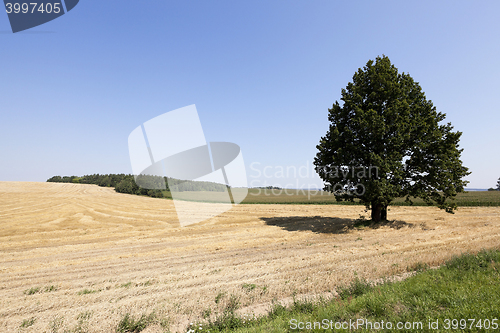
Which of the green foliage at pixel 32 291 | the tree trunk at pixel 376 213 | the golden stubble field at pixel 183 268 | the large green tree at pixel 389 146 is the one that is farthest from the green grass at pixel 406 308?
the tree trunk at pixel 376 213

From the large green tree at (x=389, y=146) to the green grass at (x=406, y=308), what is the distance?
1374 cm

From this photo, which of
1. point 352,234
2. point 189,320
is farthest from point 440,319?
point 352,234

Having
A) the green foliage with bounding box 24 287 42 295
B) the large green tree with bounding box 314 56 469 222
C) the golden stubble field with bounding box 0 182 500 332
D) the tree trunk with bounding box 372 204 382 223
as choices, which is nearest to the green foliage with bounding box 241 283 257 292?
the golden stubble field with bounding box 0 182 500 332

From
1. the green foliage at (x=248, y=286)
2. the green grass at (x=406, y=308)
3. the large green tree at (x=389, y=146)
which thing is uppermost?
the large green tree at (x=389, y=146)

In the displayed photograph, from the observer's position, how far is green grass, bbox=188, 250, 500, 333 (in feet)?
→ 16.6

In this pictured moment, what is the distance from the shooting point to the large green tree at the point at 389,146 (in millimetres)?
20438

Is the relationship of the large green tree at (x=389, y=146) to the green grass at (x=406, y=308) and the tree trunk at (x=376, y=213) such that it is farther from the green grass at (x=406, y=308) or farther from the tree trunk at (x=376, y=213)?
the green grass at (x=406, y=308)

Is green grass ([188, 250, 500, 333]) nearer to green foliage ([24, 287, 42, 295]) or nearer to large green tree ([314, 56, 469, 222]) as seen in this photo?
green foliage ([24, 287, 42, 295])

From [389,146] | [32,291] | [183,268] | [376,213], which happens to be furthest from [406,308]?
[376,213]

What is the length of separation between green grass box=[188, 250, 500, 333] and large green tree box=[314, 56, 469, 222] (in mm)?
13740

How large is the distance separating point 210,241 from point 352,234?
13.0 m

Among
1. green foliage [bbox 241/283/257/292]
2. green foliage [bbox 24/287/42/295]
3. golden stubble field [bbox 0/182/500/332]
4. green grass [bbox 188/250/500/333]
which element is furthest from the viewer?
green foliage [bbox 24/287/42/295]

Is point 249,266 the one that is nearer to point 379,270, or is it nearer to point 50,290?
point 379,270

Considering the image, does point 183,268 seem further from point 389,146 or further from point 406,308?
point 389,146
